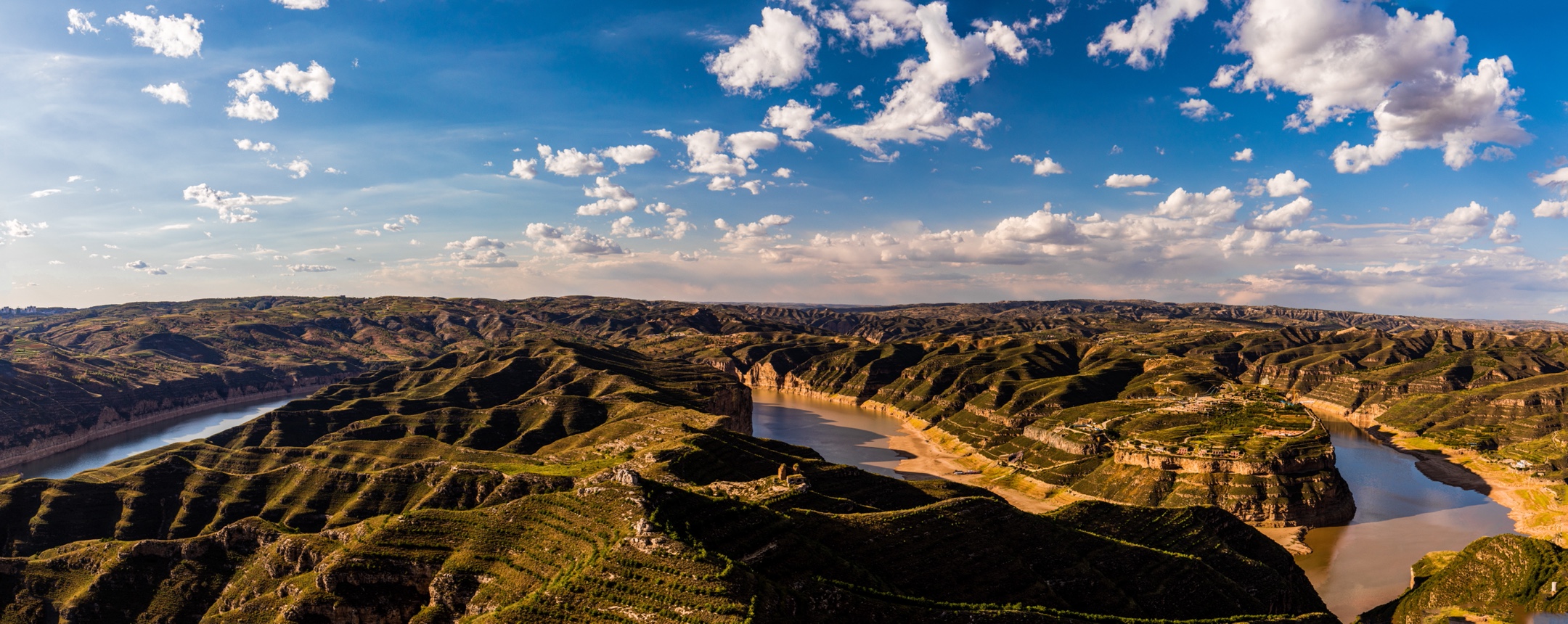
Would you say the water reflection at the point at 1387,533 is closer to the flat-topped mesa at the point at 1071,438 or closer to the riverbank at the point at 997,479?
the riverbank at the point at 997,479

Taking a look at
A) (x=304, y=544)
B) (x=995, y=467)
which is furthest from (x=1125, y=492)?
(x=304, y=544)

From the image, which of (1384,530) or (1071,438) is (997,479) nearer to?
(1071,438)

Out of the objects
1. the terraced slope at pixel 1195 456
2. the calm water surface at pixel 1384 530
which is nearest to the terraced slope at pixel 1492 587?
the calm water surface at pixel 1384 530

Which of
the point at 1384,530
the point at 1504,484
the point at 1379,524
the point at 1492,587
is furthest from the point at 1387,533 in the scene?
the point at 1504,484

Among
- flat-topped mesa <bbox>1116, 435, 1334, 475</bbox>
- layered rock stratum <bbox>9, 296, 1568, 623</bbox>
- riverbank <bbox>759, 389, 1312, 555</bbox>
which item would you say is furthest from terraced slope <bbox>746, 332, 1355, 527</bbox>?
riverbank <bbox>759, 389, 1312, 555</bbox>

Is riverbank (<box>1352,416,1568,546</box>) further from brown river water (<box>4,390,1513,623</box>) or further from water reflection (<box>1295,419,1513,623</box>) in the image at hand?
brown river water (<box>4,390,1513,623</box>)

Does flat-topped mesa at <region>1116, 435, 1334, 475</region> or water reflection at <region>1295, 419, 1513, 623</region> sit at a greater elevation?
flat-topped mesa at <region>1116, 435, 1334, 475</region>
